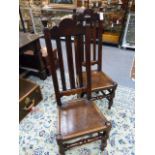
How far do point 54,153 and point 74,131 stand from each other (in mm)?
461

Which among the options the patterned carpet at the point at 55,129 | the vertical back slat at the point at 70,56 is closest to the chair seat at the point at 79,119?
the vertical back slat at the point at 70,56

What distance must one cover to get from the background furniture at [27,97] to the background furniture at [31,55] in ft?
1.42

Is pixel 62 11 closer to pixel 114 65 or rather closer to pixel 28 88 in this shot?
pixel 114 65

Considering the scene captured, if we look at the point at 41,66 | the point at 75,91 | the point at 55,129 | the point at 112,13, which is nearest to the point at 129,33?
the point at 112,13

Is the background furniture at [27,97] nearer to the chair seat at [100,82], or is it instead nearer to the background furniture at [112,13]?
the chair seat at [100,82]

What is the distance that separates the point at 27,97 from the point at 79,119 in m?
0.79

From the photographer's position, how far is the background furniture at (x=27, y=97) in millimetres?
1765

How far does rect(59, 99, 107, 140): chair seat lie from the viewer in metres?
1.16

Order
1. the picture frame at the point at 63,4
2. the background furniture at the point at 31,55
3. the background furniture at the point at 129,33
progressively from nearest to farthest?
the background furniture at the point at 31,55 < the background furniture at the point at 129,33 < the picture frame at the point at 63,4

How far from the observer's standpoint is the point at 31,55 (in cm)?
241

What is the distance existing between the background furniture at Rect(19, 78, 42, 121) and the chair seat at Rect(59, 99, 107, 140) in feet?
1.97

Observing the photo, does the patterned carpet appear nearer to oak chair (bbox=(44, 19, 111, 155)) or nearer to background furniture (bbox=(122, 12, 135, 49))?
oak chair (bbox=(44, 19, 111, 155))

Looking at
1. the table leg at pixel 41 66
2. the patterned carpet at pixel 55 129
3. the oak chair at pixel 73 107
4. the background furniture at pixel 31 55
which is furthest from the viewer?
the table leg at pixel 41 66

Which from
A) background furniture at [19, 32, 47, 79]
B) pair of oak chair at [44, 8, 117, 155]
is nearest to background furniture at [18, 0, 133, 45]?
background furniture at [19, 32, 47, 79]
